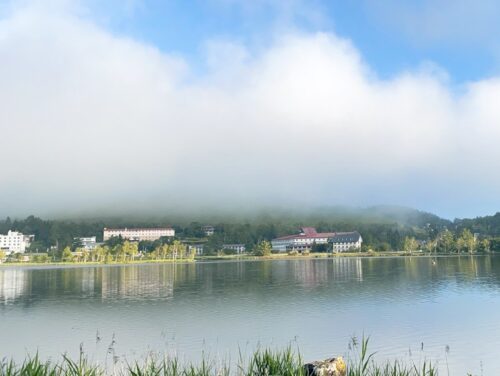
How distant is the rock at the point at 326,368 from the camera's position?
9.45 meters

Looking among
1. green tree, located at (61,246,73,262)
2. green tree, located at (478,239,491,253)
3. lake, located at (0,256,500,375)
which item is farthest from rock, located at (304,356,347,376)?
green tree, located at (478,239,491,253)

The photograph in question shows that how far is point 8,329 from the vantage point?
2680cm

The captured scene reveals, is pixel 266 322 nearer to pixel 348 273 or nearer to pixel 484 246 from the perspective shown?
pixel 348 273

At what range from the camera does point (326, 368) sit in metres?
9.52

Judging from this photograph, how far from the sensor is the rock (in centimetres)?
945

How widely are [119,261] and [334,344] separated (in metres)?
120

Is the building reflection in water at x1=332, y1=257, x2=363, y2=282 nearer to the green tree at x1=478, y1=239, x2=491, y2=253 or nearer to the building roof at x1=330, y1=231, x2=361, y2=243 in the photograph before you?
the green tree at x1=478, y1=239, x2=491, y2=253

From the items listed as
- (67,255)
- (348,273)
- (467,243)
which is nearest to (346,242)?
(467,243)

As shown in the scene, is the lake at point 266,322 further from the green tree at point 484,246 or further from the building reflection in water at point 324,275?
the green tree at point 484,246

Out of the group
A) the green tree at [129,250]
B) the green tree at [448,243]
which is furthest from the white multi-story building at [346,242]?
the green tree at [129,250]

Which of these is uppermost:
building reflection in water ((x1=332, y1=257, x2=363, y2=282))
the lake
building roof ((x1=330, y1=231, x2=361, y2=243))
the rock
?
building roof ((x1=330, y1=231, x2=361, y2=243))

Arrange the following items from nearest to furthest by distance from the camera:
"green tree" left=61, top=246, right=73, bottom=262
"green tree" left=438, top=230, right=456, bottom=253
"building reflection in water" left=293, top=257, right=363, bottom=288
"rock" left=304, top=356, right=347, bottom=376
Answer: "rock" left=304, top=356, right=347, bottom=376 < "building reflection in water" left=293, top=257, right=363, bottom=288 < "green tree" left=61, top=246, right=73, bottom=262 < "green tree" left=438, top=230, right=456, bottom=253

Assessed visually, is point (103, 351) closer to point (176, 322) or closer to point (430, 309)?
point (176, 322)

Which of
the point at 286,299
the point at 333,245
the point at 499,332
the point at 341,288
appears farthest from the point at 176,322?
the point at 333,245
